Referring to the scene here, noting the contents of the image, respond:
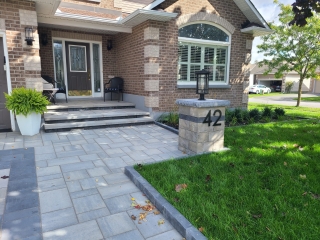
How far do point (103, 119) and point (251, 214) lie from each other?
199 inches

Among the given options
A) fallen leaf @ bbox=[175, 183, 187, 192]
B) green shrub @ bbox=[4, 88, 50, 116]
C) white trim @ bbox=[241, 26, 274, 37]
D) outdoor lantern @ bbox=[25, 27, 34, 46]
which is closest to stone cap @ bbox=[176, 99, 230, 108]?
fallen leaf @ bbox=[175, 183, 187, 192]

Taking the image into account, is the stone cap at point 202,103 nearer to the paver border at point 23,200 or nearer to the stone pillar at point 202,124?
the stone pillar at point 202,124

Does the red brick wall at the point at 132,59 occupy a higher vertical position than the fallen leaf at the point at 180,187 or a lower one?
higher

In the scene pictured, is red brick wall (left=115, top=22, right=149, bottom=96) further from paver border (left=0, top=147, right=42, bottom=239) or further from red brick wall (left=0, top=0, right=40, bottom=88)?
paver border (left=0, top=147, right=42, bottom=239)

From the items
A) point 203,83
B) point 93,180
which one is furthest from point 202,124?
point 93,180

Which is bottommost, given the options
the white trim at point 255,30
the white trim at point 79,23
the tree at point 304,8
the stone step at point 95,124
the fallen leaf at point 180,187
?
the fallen leaf at point 180,187

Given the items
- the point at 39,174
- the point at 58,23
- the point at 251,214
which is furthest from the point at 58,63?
the point at 251,214

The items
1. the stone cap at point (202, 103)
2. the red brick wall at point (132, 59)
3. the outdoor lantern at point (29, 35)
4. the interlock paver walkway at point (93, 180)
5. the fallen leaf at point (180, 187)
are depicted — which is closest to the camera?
the interlock paver walkway at point (93, 180)

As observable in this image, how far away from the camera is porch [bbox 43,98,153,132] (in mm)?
5881

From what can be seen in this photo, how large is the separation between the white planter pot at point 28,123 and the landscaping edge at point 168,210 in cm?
338

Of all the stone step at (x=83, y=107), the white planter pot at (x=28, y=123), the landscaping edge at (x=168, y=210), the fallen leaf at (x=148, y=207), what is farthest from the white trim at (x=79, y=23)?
the fallen leaf at (x=148, y=207)

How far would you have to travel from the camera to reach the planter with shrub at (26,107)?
5.07 meters

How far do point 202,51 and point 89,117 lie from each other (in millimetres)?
4500

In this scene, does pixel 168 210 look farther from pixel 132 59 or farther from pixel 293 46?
pixel 293 46
